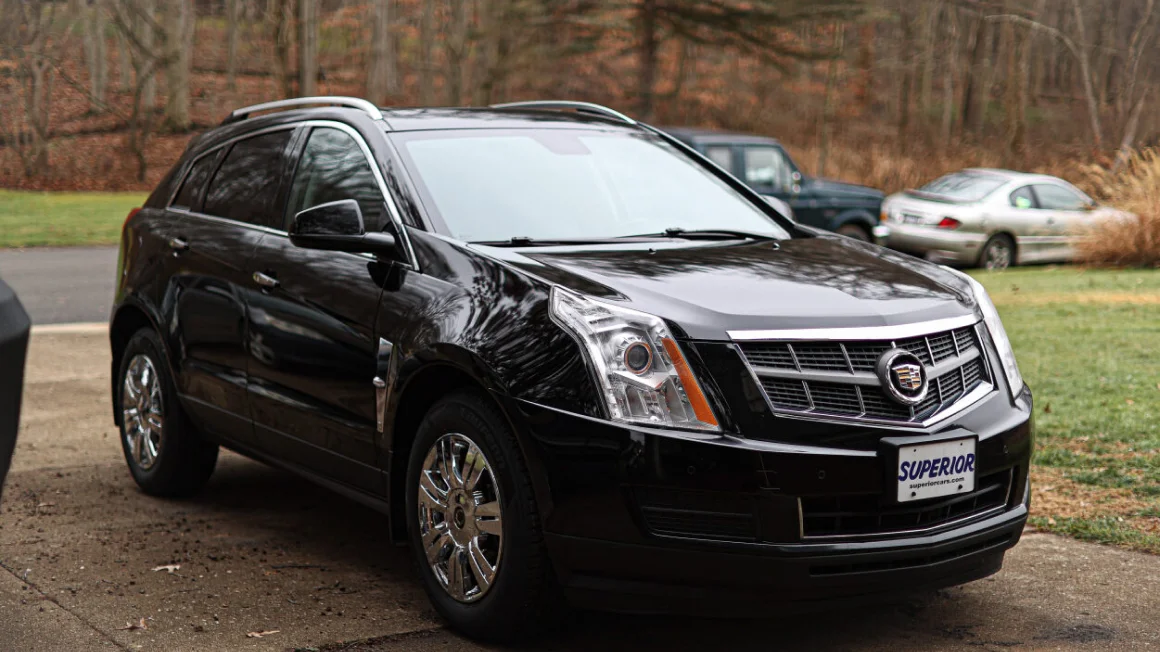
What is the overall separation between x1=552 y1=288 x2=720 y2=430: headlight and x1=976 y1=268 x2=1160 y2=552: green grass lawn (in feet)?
8.22

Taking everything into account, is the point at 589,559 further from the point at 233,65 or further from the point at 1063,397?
the point at 233,65

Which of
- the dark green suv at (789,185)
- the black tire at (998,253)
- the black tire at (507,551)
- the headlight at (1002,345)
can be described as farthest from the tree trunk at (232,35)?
the headlight at (1002,345)

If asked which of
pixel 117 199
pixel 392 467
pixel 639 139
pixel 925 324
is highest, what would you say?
pixel 639 139

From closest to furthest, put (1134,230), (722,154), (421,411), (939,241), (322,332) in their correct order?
(421,411) → (322,332) → (1134,230) → (722,154) → (939,241)

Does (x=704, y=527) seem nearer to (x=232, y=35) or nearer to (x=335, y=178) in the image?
(x=335, y=178)

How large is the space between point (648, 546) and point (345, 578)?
1695mm

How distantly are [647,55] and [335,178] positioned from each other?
21.8 meters

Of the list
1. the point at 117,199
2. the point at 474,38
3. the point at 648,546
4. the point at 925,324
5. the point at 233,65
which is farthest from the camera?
the point at 233,65

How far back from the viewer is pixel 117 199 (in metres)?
29.0

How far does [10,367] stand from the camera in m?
2.82

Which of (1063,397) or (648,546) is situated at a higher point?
(648,546)

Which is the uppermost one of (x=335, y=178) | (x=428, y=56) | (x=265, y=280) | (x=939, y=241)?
(x=428, y=56)

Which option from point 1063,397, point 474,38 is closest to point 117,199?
point 474,38

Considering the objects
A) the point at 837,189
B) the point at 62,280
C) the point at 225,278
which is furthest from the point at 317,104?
the point at 837,189
